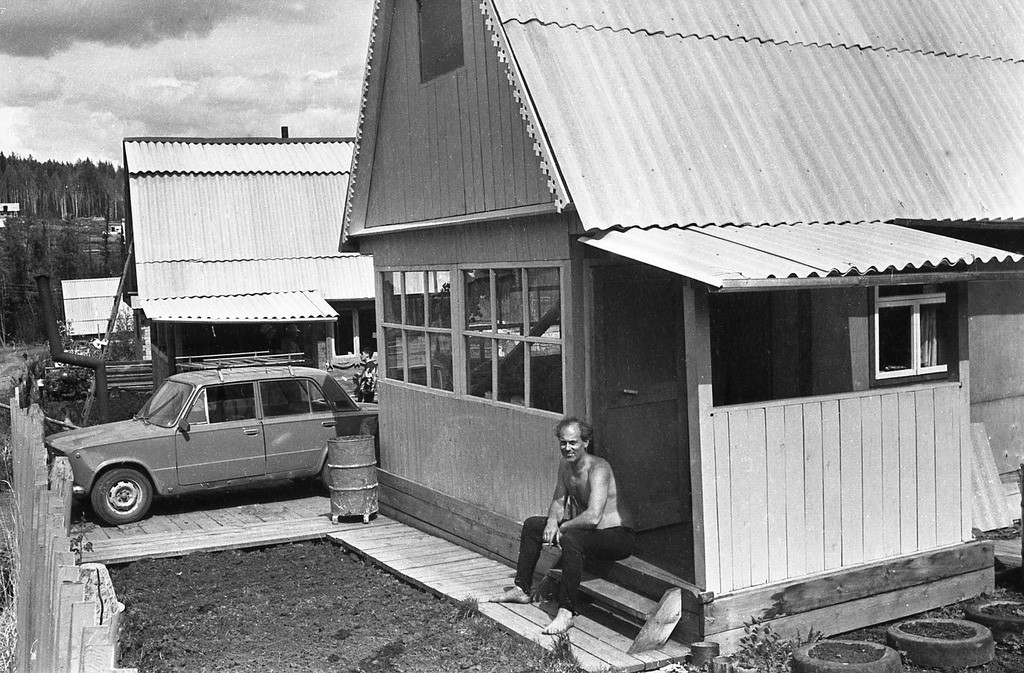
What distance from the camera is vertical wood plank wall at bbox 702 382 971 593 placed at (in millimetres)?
7312

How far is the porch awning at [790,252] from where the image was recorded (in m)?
6.95

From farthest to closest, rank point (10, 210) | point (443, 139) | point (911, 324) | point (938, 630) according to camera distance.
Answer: point (10, 210)
point (443, 139)
point (911, 324)
point (938, 630)

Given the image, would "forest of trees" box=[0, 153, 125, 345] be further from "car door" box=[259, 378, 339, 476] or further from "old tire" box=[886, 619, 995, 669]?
"old tire" box=[886, 619, 995, 669]

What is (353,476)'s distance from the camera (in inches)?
487

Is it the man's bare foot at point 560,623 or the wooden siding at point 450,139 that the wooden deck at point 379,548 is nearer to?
the man's bare foot at point 560,623

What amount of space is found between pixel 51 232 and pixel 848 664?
9162 cm

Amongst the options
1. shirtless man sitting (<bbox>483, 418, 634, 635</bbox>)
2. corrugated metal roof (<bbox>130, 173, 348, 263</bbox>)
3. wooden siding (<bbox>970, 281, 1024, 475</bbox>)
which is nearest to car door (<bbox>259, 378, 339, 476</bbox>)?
shirtless man sitting (<bbox>483, 418, 634, 635</bbox>)

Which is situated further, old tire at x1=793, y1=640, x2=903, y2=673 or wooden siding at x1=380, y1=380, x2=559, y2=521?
wooden siding at x1=380, y1=380, x2=559, y2=521

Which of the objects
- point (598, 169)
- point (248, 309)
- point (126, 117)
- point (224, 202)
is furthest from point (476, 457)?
point (126, 117)

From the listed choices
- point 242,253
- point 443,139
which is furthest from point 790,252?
point 242,253

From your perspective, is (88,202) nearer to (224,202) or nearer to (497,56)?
(224,202)

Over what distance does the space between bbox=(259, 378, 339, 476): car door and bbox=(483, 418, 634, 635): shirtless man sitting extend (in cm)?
680

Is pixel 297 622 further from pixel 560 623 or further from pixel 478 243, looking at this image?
pixel 478 243

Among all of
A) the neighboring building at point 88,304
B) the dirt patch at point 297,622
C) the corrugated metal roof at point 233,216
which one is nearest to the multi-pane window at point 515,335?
the dirt patch at point 297,622
